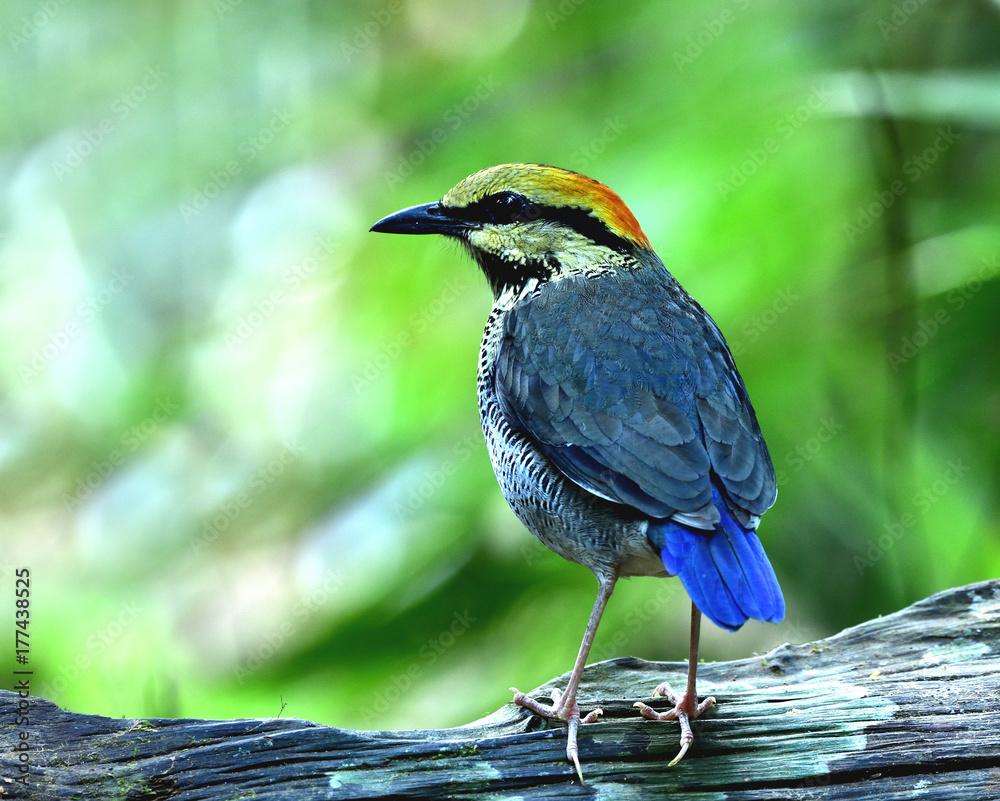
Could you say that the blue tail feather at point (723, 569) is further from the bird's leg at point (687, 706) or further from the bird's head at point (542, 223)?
the bird's head at point (542, 223)

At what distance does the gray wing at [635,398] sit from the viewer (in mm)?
Result: 3637

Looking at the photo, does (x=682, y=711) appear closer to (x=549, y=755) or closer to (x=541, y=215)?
(x=549, y=755)

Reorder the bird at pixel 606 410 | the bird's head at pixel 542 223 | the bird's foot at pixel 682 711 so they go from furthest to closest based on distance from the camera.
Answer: the bird's head at pixel 542 223
the bird's foot at pixel 682 711
the bird at pixel 606 410

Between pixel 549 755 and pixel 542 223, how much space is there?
7.21 feet

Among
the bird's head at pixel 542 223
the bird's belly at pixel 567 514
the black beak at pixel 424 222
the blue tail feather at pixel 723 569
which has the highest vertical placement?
the black beak at pixel 424 222

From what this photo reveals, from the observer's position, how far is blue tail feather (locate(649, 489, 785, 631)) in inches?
128

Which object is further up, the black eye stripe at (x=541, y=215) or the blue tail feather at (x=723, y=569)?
the black eye stripe at (x=541, y=215)

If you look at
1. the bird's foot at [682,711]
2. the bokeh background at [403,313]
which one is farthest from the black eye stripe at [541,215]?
the bird's foot at [682,711]

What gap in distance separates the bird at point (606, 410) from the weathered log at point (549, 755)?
0.39ft

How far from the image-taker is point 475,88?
6.70m

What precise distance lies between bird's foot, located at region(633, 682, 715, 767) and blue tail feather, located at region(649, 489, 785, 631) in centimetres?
67

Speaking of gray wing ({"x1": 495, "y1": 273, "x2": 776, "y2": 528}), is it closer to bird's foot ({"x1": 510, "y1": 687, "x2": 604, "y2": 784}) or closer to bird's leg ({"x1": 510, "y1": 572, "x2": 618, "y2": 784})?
bird's leg ({"x1": 510, "y1": 572, "x2": 618, "y2": 784})

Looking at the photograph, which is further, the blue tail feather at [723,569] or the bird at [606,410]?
the bird at [606,410]

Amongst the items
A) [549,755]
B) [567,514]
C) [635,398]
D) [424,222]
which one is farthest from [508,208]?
[549,755]
